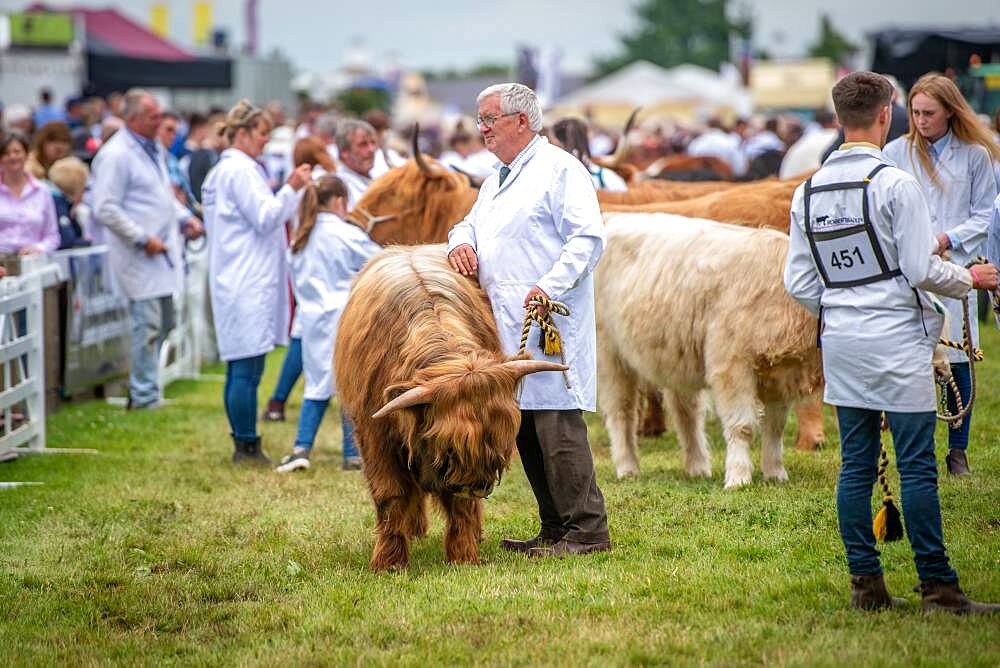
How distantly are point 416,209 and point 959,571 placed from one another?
5297mm

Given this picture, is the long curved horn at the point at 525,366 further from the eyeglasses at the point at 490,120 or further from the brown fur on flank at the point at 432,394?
the eyeglasses at the point at 490,120

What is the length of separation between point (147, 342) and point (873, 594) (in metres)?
7.74

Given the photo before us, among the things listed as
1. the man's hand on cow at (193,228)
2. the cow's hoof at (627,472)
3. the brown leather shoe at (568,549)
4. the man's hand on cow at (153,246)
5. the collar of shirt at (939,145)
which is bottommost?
the cow's hoof at (627,472)

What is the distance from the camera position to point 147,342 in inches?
452

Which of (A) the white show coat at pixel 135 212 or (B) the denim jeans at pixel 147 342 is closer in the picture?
(A) the white show coat at pixel 135 212

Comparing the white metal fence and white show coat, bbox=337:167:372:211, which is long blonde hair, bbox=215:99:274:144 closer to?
white show coat, bbox=337:167:372:211

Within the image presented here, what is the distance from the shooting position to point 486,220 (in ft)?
20.9

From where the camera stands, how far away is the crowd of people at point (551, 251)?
4914mm

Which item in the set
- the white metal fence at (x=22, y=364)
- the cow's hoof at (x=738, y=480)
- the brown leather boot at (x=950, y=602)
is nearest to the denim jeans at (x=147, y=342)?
the white metal fence at (x=22, y=364)

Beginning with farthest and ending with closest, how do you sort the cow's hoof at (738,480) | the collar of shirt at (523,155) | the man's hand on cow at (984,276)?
1. the cow's hoof at (738,480)
2. the collar of shirt at (523,155)
3. the man's hand on cow at (984,276)

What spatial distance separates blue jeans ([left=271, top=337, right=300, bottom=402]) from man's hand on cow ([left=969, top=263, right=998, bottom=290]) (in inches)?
244

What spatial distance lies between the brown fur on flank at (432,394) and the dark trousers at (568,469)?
15.0 inches

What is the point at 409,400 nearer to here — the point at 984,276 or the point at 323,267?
the point at 984,276

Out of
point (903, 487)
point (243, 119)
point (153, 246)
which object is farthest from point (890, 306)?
point (153, 246)
